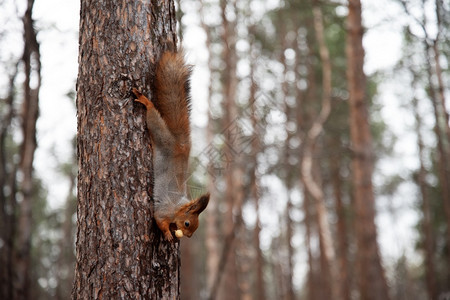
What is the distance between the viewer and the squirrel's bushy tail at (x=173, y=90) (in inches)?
125

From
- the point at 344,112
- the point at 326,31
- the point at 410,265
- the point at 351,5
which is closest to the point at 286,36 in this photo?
the point at 326,31

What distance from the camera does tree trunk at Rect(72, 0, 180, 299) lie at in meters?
2.84

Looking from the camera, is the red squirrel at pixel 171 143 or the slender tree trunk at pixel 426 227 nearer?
the red squirrel at pixel 171 143

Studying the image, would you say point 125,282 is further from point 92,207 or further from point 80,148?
point 80,148

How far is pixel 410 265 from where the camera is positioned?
47.8 metres

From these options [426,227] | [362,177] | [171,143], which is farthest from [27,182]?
[426,227]

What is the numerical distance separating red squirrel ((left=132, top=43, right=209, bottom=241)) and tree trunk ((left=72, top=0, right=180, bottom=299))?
63 millimetres

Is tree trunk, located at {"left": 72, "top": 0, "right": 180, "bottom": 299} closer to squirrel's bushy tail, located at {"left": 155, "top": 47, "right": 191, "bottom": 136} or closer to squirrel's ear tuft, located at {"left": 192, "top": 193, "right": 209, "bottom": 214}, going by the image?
squirrel's bushy tail, located at {"left": 155, "top": 47, "right": 191, "bottom": 136}

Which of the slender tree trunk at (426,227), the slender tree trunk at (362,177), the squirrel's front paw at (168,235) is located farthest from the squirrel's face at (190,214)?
the slender tree trunk at (426,227)

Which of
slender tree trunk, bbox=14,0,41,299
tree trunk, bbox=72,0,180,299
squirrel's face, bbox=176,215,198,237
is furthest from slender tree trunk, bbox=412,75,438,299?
tree trunk, bbox=72,0,180,299

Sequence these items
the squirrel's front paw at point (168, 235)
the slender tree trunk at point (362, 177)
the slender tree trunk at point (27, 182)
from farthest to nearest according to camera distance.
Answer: the slender tree trunk at point (362, 177) → the slender tree trunk at point (27, 182) → the squirrel's front paw at point (168, 235)

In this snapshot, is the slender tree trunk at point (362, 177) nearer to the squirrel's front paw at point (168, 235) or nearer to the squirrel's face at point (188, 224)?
the squirrel's face at point (188, 224)

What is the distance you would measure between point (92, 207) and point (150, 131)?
1.99 ft

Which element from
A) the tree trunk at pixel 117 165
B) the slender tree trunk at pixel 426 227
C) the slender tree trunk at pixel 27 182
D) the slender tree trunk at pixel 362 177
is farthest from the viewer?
the slender tree trunk at pixel 426 227
